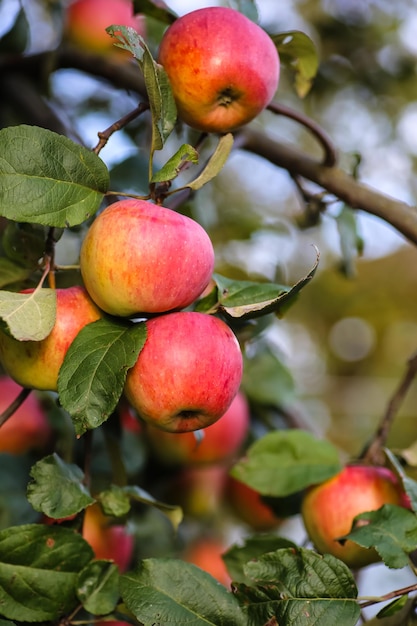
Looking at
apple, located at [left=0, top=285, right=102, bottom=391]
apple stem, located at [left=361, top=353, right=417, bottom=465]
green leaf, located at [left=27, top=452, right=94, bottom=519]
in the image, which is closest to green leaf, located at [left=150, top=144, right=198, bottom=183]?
apple, located at [left=0, top=285, right=102, bottom=391]

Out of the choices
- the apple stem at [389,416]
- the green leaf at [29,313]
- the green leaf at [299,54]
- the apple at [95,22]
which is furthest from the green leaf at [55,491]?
the apple at [95,22]

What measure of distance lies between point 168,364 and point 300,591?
0.19 m

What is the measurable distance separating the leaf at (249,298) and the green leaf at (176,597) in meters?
0.19

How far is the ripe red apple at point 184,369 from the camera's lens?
479 millimetres

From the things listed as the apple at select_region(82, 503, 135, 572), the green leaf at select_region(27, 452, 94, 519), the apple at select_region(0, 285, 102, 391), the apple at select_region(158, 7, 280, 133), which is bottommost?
the apple at select_region(82, 503, 135, 572)

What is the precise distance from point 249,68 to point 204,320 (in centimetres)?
20

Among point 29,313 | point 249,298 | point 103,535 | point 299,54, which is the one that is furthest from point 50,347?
point 299,54

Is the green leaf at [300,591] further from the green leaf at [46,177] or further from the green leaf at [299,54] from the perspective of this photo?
the green leaf at [299,54]

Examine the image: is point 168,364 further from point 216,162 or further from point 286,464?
point 286,464

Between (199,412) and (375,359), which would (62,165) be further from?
(375,359)

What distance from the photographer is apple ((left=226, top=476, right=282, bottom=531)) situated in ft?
3.21

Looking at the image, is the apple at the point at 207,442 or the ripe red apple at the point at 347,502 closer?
the ripe red apple at the point at 347,502

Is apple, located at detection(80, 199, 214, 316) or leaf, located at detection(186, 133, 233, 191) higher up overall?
leaf, located at detection(186, 133, 233, 191)

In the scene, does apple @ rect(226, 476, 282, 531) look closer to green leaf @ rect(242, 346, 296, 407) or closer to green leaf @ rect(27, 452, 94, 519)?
green leaf @ rect(242, 346, 296, 407)
